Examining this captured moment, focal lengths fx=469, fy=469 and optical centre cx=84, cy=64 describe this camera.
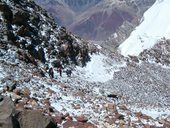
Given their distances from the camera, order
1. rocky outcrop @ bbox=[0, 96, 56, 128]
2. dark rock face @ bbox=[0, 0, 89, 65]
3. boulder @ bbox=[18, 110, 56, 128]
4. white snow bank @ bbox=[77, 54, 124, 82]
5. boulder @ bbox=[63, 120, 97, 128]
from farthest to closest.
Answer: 1. white snow bank @ bbox=[77, 54, 124, 82]
2. dark rock face @ bbox=[0, 0, 89, 65]
3. boulder @ bbox=[63, 120, 97, 128]
4. boulder @ bbox=[18, 110, 56, 128]
5. rocky outcrop @ bbox=[0, 96, 56, 128]

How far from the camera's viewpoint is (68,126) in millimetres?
24594

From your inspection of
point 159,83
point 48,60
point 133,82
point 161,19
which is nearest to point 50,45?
point 48,60

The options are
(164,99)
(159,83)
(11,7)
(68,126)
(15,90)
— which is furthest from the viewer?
(159,83)

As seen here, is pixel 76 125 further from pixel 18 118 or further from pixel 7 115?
pixel 7 115

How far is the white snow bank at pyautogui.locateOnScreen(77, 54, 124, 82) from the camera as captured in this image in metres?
59.0

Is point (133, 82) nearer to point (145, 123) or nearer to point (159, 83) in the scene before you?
point (159, 83)

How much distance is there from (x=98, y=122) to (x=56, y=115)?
2482 millimetres

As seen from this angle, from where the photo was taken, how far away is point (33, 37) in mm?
52031

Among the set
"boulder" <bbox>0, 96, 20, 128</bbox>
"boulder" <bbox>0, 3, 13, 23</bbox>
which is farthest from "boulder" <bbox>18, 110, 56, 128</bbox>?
"boulder" <bbox>0, 3, 13, 23</bbox>

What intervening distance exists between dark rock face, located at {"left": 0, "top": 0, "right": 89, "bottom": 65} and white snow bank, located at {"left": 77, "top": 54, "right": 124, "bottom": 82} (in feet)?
4.72

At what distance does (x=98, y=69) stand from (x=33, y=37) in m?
14.9

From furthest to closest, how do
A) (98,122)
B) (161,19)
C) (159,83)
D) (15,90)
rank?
(161,19) < (159,83) < (15,90) < (98,122)

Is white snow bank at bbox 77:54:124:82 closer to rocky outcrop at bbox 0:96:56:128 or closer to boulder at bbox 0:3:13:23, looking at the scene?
boulder at bbox 0:3:13:23

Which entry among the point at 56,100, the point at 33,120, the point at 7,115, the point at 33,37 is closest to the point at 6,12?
the point at 33,37
